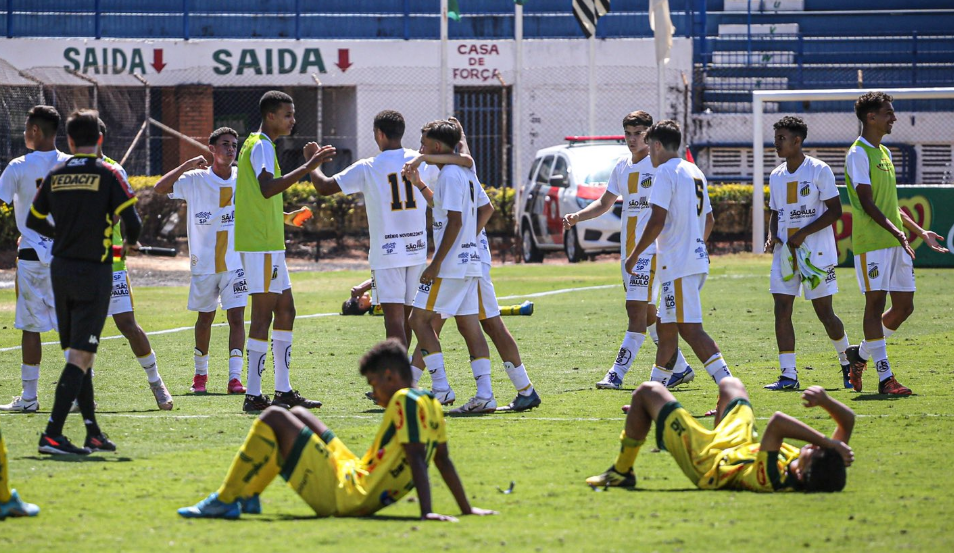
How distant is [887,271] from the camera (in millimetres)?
10180

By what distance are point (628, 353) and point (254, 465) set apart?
5.19 m

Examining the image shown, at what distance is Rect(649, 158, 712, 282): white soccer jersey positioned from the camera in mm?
8992

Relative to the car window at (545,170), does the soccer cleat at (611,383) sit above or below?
below

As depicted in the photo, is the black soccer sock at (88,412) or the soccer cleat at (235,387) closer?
the black soccer sock at (88,412)

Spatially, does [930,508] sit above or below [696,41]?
below

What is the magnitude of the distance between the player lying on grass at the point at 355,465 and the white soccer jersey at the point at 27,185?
4.00 m

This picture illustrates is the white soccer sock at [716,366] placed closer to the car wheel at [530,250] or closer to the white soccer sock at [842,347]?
the white soccer sock at [842,347]

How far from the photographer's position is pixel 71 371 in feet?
24.4

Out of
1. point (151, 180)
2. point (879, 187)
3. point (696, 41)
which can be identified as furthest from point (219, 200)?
point (696, 41)

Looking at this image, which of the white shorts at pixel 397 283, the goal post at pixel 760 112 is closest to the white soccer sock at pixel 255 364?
the white shorts at pixel 397 283

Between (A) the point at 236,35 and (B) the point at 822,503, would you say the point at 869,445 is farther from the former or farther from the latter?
(A) the point at 236,35

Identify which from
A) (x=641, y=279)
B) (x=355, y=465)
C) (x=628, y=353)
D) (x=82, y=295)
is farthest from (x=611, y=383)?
(x=355, y=465)

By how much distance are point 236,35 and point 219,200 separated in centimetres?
2110

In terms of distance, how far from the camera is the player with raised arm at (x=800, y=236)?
33.7 feet
